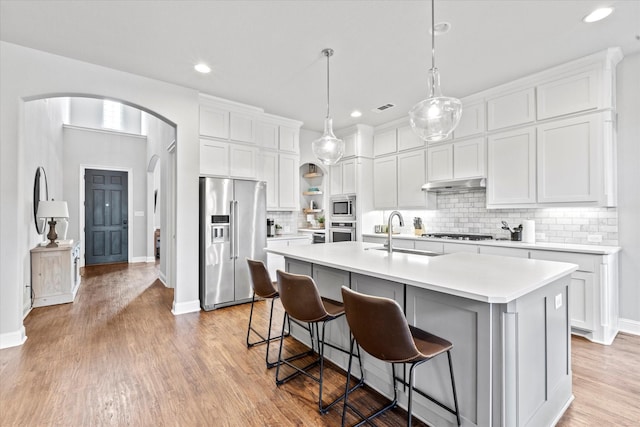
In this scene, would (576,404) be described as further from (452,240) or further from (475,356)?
(452,240)

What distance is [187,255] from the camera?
388 centimetres

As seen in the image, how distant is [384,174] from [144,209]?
625cm

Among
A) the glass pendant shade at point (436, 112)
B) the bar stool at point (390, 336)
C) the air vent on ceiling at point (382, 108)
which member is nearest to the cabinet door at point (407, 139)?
the air vent on ceiling at point (382, 108)

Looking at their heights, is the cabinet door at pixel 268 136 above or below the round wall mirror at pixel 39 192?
above

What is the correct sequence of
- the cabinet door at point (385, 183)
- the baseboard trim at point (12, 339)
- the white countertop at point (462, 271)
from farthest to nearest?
the cabinet door at point (385, 183) → the baseboard trim at point (12, 339) → the white countertop at point (462, 271)

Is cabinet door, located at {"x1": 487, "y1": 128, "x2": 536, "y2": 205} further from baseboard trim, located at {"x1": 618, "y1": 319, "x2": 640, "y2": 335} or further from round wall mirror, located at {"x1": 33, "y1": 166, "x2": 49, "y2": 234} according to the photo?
round wall mirror, located at {"x1": 33, "y1": 166, "x2": 49, "y2": 234}

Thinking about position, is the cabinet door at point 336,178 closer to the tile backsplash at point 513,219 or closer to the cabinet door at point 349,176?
the cabinet door at point 349,176

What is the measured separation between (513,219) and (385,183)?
6.85ft

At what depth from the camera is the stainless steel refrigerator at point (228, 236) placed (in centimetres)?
399

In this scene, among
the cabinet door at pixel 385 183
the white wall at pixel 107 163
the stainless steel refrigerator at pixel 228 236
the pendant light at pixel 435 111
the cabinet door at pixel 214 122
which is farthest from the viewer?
the white wall at pixel 107 163

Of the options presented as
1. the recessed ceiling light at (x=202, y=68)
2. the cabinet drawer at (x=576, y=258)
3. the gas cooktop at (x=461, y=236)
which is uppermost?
the recessed ceiling light at (x=202, y=68)

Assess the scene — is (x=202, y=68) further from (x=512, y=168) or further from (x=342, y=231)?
(x=512, y=168)

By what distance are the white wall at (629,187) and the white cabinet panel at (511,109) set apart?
2.57 feet

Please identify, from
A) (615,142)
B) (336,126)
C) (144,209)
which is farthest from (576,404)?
(144,209)
